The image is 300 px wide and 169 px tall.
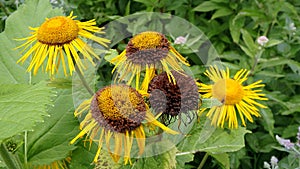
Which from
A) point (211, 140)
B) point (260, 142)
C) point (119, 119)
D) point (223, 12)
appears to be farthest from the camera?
point (223, 12)

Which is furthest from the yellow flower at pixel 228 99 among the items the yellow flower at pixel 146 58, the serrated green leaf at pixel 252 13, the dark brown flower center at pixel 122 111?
the serrated green leaf at pixel 252 13

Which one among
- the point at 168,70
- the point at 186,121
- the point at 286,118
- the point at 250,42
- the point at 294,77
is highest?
the point at 168,70

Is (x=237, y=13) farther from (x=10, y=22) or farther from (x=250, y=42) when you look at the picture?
(x=10, y=22)

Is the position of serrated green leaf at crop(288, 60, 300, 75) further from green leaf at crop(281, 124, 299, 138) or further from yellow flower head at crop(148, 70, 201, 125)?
yellow flower head at crop(148, 70, 201, 125)

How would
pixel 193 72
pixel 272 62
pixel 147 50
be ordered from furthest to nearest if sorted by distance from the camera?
pixel 272 62 → pixel 193 72 → pixel 147 50

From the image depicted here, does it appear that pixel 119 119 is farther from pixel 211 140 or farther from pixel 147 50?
pixel 211 140

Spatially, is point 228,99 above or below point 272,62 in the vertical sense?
above

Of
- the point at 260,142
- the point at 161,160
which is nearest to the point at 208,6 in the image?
the point at 260,142

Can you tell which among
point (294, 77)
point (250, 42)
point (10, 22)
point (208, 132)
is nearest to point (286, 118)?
point (294, 77)
